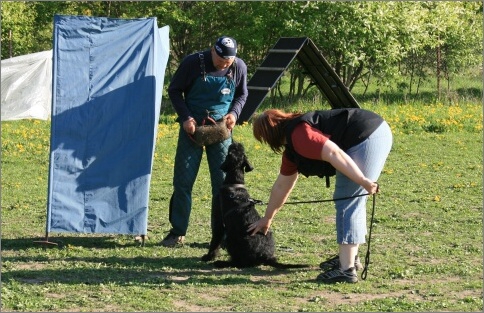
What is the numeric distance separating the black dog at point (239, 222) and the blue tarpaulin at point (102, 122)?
A: 37.2 inches

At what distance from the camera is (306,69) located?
581 inches

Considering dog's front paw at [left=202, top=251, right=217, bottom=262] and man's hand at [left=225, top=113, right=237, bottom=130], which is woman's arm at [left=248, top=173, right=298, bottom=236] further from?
man's hand at [left=225, top=113, right=237, bottom=130]

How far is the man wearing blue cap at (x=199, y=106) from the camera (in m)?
7.37

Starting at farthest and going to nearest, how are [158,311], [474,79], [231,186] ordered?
[474,79] → [231,186] → [158,311]

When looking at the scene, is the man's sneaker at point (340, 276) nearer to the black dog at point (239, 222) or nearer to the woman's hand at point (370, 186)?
the black dog at point (239, 222)

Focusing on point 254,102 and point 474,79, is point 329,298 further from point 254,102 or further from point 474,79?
point 474,79

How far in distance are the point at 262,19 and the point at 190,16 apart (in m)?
3.73

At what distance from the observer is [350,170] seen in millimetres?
5863

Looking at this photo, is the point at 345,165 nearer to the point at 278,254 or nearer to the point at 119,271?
the point at 278,254

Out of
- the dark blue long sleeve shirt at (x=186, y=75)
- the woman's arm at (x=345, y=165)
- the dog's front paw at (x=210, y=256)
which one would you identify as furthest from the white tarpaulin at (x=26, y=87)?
the woman's arm at (x=345, y=165)

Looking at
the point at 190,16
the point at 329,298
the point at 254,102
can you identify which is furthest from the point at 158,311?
the point at 190,16

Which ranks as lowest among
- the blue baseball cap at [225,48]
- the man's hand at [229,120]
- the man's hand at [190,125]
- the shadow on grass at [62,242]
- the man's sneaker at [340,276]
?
the shadow on grass at [62,242]

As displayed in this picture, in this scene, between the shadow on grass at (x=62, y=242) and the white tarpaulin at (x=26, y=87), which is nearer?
the shadow on grass at (x=62, y=242)

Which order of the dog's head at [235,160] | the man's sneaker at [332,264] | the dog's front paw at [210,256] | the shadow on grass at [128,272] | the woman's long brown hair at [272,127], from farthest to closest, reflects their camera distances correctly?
1. the dog's front paw at [210,256]
2. the dog's head at [235,160]
3. the man's sneaker at [332,264]
4. the shadow on grass at [128,272]
5. the woman's long brown hair at [272,127]
